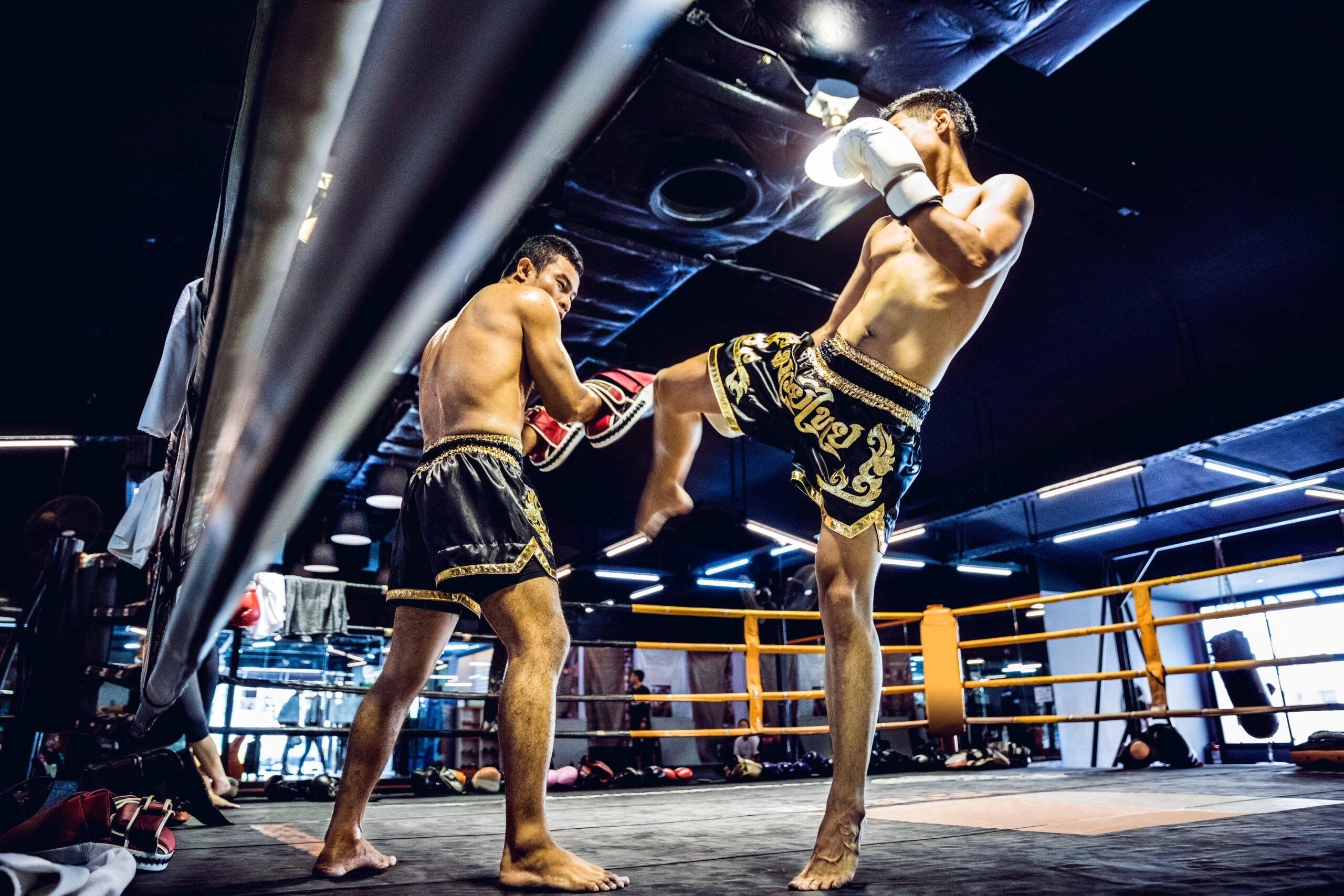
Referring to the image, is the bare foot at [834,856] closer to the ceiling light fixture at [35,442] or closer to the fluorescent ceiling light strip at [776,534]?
the fluorescent ceiling light strip at [776,534]

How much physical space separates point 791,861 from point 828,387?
977 mm

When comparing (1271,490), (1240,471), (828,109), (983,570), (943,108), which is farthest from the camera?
(983,570)

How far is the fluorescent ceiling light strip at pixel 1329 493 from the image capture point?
10.2m

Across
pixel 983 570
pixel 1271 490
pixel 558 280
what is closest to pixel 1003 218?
pixel 558 280

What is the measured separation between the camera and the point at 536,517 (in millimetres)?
1739

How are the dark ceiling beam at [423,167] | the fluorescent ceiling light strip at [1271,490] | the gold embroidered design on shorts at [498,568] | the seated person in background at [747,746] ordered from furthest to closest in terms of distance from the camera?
the seated person in background at [747,746] < the fluorescent ceiling light strip at [1271,490] < the gold embroidered design on shorts at [498,568] < the dark ceiling beam at [423,167]

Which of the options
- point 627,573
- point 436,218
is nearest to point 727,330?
point 627,573

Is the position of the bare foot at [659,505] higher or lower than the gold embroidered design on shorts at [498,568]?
higher

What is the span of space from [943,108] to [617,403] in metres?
1.14

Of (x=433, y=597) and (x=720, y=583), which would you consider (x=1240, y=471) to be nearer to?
(x=720, y=583)

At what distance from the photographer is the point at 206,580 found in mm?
1067

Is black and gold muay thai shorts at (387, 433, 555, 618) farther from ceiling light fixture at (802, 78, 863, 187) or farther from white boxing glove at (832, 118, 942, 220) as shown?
ceiling light fixture at (802, 78, 863, 187)

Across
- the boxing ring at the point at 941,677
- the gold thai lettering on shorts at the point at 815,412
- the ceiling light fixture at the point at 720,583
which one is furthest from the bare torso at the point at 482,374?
the ceiling light fixture at the point at 720,583

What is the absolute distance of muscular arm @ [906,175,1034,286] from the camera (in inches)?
61.8
